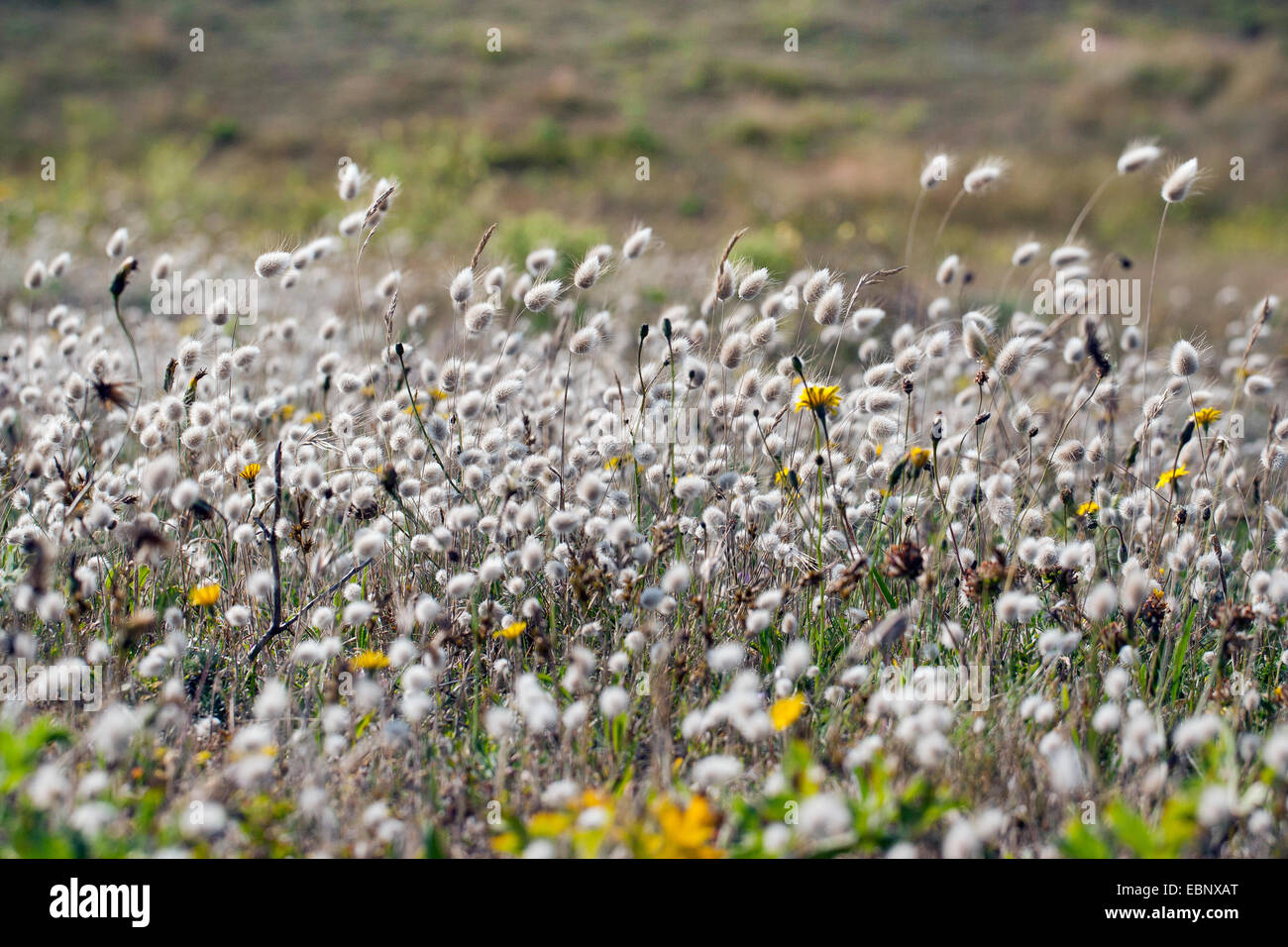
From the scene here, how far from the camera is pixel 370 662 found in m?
2.71

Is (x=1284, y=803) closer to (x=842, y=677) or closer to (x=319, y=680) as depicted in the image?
(x=842, y=677)

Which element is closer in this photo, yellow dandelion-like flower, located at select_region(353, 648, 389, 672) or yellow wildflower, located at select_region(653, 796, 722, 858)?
yellow wildflower, located at select_region(653, 796, 722, 858)

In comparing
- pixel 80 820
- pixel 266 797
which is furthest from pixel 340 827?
pixel 80 820

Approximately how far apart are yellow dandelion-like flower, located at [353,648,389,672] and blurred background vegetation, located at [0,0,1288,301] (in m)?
7.32

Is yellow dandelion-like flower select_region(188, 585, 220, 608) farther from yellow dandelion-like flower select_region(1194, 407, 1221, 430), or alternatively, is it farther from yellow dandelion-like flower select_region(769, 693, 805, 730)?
yellow dandelion-like flower select_region(1194, 407, 1221, 430)

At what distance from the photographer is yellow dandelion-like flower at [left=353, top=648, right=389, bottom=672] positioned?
272cm

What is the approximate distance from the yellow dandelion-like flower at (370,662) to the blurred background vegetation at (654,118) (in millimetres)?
7322

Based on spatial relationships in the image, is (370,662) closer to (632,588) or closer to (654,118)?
(632,588)

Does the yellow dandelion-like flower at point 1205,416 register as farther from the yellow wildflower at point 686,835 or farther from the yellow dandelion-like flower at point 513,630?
the yellow wildflower at point 686,835

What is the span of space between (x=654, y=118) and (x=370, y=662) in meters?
26.0

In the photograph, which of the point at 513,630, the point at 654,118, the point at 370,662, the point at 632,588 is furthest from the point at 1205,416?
the point at 654,118

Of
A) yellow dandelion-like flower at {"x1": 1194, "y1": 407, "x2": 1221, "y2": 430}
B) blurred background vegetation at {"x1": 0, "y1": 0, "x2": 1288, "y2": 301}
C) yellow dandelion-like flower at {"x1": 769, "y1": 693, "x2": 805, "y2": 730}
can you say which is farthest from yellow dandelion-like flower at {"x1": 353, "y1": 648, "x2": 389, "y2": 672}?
blurred background vegetation at {"x1": 0, "y1": 0, "x2": 1288, "y2": 301}

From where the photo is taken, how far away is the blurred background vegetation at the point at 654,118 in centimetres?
1488

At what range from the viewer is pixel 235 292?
3938mm
